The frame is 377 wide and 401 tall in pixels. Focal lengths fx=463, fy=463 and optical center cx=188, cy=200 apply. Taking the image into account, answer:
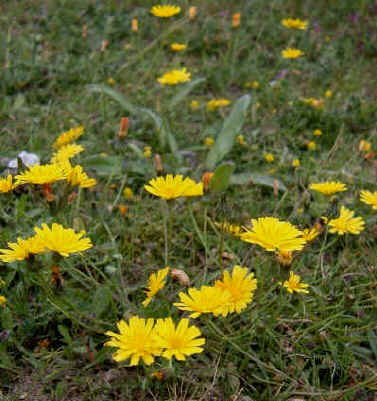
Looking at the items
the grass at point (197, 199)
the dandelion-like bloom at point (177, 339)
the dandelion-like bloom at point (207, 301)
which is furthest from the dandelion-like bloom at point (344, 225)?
the dandelion-like bloom at point (177, 339)

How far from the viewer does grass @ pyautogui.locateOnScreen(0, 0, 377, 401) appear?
1.35 meters

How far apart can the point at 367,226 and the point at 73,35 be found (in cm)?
256

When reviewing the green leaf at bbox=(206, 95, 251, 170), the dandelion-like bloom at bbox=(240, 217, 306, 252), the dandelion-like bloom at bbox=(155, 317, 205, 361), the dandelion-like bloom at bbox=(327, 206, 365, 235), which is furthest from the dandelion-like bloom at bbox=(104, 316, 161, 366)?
the green leaf at bbox=(206, 95, 251, 170)

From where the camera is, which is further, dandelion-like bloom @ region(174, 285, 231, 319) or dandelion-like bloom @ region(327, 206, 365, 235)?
dandelion-like bloom @ region(327, 206, 365, 235)

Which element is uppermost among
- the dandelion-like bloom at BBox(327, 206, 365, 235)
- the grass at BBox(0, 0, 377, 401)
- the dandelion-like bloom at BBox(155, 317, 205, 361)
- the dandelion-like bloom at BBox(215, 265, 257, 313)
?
the dandelion-like bloom at BBox(155, 317, 205, 361)

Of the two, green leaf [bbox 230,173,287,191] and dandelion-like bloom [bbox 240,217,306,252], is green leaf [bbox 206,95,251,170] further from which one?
dandelion-like bloom [bbox 240,217,306,252]

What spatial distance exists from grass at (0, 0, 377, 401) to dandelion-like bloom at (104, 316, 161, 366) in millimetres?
152

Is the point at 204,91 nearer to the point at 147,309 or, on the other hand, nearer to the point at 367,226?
the point at 367,226

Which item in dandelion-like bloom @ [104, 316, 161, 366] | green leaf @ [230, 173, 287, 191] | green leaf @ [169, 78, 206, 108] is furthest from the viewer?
green leaf @ [169, 78, 206, 108]

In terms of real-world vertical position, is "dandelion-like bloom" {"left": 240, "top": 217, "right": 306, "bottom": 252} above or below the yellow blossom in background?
above

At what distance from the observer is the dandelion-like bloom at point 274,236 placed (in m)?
1.12

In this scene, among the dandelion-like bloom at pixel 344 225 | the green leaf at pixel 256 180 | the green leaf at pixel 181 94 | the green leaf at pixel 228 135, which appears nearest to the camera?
the dandelion-like bloom at pixel 344 225

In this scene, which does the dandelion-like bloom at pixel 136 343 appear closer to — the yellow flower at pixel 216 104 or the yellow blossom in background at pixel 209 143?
the yellow blossom in background at pixel 209 143

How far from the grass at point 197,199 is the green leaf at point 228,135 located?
→ 11 millimetres
